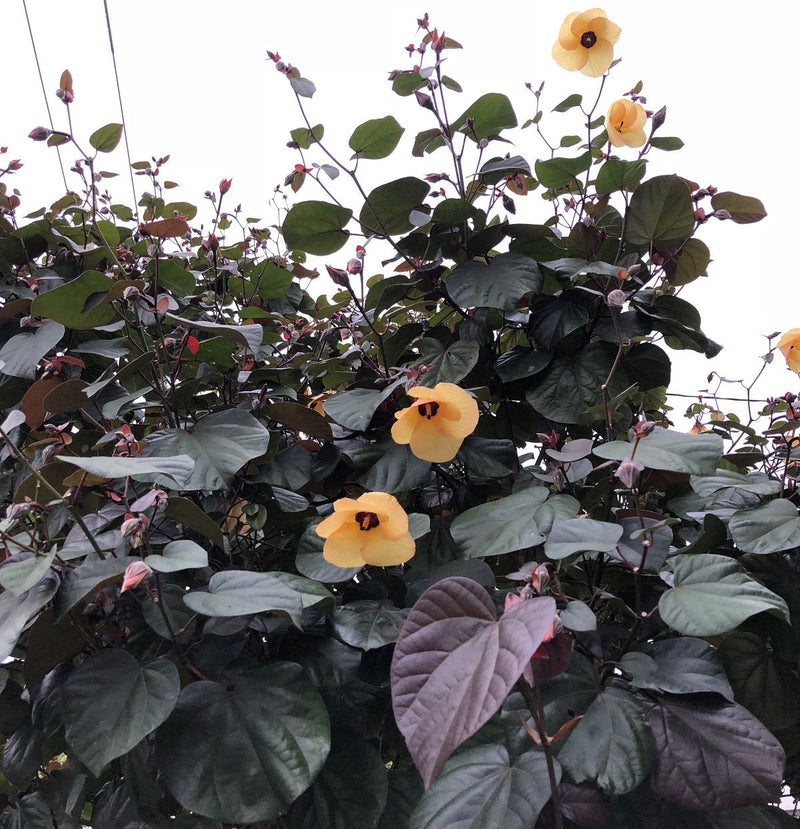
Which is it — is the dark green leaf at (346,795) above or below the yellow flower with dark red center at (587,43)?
below

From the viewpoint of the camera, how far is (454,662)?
492mm

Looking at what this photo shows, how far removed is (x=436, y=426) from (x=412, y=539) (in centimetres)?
15

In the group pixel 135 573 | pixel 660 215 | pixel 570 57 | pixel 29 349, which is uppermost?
pixel 570 57

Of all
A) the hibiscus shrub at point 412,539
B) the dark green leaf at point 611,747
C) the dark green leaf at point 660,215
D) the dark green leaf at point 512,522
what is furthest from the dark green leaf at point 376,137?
the dark green leaf at point 611,747

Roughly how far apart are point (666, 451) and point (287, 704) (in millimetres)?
452

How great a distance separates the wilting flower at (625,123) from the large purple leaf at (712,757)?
750mm

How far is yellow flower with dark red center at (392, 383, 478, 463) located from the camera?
0.76m

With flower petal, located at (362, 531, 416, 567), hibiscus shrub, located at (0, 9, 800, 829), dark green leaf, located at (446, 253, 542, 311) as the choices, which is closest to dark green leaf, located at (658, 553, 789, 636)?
hibiscus shrub, located at (0, 9, 800, 829)

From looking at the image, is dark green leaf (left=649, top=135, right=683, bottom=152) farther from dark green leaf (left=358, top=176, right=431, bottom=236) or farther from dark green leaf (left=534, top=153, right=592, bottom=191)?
dark green leaf (left=358, top=176, right=431, bottom=236)

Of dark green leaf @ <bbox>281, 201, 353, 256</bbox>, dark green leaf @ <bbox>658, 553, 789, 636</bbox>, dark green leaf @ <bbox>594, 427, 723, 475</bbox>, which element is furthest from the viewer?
dark green leaf @ <bbox>281, 201, 353, 256</bbox>

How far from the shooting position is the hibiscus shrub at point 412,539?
1.86 feet

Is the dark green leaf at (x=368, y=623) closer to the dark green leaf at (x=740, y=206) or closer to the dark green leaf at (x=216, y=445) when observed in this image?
the dark green leaf at (x=216, y=445)

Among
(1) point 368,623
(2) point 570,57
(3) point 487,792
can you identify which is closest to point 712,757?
(3) point 487,792

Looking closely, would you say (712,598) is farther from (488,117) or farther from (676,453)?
(488,117)
